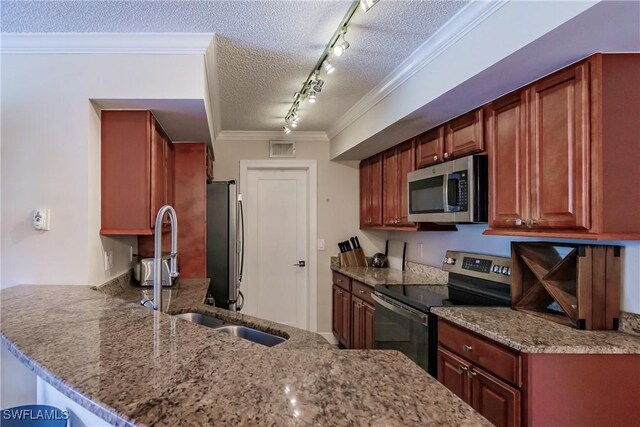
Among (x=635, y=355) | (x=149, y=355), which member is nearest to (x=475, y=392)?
(x=635, y=355)

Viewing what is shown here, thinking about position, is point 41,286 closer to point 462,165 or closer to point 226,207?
point 226,207

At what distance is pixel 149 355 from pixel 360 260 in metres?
3.38

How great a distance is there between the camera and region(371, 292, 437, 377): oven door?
2.20 metres

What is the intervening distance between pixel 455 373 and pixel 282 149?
10.2ft

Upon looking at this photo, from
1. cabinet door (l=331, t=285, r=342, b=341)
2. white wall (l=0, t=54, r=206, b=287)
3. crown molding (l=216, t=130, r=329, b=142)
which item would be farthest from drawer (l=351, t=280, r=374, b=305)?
white wall (l=0, t=54, r=206, b=287)

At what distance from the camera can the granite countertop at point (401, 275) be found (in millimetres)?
3092

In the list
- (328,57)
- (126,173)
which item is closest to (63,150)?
(126,173)

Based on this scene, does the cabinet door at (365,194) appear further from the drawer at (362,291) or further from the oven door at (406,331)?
the oven door at (406,331)

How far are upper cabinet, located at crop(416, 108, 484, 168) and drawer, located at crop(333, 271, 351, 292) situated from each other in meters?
1.49

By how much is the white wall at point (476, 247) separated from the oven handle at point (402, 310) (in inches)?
28.0

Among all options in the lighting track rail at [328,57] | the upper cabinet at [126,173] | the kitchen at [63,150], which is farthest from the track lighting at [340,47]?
the upper cabinet at [126,173]

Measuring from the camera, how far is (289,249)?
4.41 metres

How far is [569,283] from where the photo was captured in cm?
181

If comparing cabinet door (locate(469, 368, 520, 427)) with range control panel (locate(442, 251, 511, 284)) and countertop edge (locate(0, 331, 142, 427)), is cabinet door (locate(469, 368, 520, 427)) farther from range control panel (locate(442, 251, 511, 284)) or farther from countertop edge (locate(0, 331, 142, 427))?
countertop edge (locate(0, 331, 142, 427))
